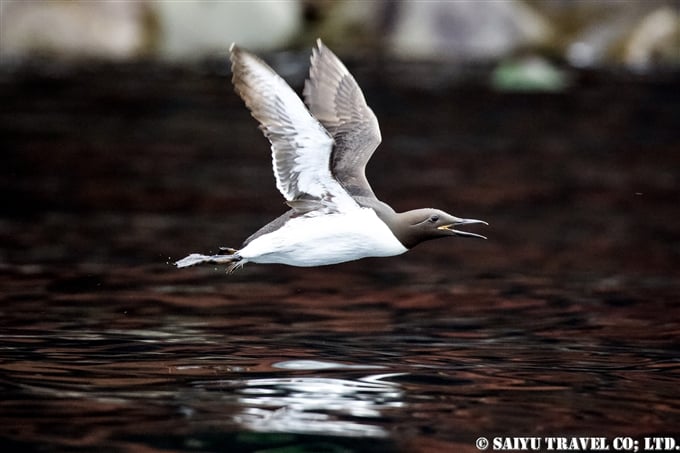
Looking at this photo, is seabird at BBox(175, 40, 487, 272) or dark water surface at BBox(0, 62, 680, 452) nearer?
dark water surface at BBox(0, 62, 680, 452)

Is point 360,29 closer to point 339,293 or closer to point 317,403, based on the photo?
point 339,293

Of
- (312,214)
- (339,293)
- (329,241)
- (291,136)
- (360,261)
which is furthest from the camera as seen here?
(360,261)

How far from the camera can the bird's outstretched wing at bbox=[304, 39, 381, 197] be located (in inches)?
383

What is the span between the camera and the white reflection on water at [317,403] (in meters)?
7.30

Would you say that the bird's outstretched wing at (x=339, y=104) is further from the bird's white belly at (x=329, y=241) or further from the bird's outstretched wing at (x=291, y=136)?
the bird's white belly at (x=329, y=241)

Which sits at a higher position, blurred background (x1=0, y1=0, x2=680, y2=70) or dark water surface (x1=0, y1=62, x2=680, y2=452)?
blurred background (x1=0, y1=0, x2=680, y2=70)

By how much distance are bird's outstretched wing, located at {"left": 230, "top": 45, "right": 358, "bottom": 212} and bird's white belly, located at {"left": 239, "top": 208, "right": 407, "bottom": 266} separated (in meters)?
0.13

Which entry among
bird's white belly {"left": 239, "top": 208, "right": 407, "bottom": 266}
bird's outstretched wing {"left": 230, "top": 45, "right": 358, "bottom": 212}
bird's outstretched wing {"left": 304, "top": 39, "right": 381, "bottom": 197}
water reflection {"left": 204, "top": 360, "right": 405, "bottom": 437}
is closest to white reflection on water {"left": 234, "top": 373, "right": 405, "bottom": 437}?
water reflection {"left": 204, "top": 360, "right": 405, "bottom": 437}

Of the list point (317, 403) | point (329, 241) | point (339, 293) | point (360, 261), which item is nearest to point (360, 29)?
point (360, 261)

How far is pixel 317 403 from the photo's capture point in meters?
7.81

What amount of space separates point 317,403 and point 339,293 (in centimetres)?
462

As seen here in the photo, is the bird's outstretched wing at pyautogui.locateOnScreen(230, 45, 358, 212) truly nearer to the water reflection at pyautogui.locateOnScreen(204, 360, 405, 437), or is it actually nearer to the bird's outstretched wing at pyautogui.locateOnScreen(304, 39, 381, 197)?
the bird's outstretched wing at pyautogui.locateOnScreen(304, 39, 381, 197)

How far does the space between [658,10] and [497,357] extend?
82.6 feet

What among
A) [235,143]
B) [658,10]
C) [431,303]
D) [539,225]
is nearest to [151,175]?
[235,143]
